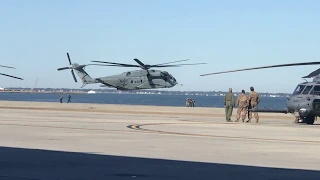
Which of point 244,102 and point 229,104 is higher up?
point 244,102

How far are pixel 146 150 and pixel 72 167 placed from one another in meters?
3.99

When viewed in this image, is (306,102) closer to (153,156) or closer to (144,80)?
(153,156)

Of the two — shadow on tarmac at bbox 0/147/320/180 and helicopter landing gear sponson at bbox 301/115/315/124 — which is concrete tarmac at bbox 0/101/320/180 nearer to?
shadow on tarmac at bbox 0/147/320/180

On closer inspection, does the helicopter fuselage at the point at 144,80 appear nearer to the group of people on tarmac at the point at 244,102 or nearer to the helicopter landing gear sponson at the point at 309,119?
the group of people on tarmac at the point at 244,102

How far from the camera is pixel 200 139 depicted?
21.7 metres

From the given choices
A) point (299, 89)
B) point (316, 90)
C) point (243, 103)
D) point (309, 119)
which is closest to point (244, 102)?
point (243, 103)

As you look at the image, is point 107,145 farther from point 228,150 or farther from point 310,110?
point 310,110

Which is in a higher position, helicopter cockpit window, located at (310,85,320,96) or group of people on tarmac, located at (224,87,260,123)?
helicopter cockpit window, located at (310,85,320,96)

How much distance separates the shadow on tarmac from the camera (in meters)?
12.5

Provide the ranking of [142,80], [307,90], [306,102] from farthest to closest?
1. [142,80]
2. [307,90]
3. [306,102]

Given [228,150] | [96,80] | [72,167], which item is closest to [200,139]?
[228,150]

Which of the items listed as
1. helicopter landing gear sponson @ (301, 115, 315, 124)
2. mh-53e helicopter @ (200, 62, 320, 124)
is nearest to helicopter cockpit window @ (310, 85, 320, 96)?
mh-53e helicopter @ (200, 62, 320, 124)

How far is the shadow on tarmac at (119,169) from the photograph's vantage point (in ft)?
41.0

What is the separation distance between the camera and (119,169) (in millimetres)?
13516
